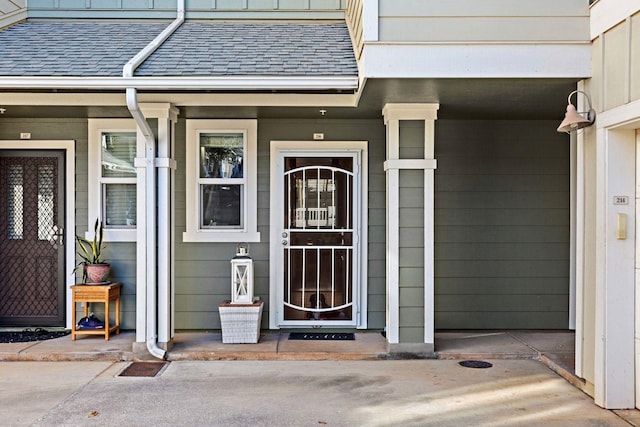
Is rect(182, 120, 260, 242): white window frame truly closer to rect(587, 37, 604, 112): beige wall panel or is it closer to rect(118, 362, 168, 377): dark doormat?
rect(118, 362, 168, 377): dark doormat

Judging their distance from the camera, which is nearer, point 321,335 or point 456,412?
point 456,412

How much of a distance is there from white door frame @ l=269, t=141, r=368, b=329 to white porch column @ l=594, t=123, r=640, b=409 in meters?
2.51

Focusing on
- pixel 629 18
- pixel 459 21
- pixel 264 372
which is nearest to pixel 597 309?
pixel 629 18

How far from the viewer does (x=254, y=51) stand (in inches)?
205

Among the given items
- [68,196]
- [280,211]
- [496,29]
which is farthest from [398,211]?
[68,196]

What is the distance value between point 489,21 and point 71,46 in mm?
3808

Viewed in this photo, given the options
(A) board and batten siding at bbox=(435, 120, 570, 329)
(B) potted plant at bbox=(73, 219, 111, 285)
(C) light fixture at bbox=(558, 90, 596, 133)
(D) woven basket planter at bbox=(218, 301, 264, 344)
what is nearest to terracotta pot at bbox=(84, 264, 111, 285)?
(B) potted plant at bbox=(73, 219, 111, 285)

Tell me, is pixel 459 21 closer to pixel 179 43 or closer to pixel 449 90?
pixel 449 90

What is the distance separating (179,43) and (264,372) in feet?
10.4

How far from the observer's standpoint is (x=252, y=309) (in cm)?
545

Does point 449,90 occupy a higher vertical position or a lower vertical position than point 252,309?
higher

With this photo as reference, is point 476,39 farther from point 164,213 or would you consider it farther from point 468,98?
point 164,213

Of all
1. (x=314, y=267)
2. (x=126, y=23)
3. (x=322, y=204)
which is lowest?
(x=314, y=267)

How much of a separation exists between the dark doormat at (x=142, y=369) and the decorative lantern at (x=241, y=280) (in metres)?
0.95
